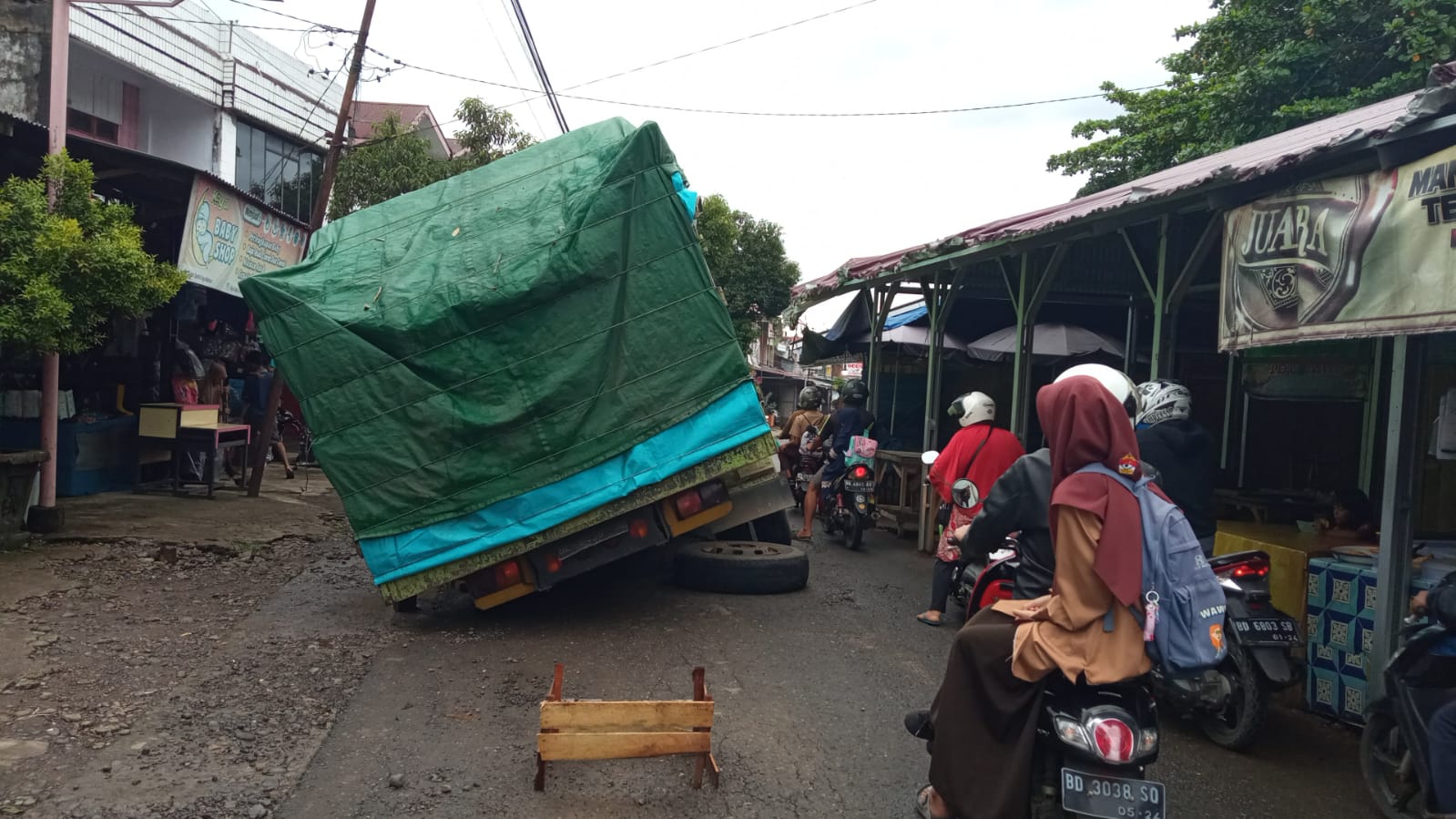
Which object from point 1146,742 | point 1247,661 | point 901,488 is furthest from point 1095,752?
point 901,488

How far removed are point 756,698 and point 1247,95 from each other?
13010 mm

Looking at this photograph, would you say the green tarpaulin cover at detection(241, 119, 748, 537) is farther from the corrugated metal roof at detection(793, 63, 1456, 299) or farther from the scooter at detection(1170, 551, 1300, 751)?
the scooter at detection(1170, 551, 1300, 751)

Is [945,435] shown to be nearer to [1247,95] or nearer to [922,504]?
[922,504]

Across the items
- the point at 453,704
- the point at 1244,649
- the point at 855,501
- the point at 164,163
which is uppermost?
the point at 164,163

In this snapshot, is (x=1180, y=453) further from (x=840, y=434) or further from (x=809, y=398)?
(x=809, y=398)

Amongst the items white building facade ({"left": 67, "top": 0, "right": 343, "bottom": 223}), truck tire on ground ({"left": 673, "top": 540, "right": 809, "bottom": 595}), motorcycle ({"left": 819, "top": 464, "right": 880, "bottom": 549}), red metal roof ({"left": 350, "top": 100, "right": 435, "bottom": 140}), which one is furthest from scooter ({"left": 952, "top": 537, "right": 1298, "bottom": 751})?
red metal roof ({"left": 350, "top": 100, "right": 435, "bottom": 140})

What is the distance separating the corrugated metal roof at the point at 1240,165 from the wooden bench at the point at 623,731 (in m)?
3.76

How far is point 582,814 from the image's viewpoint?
3688 mm

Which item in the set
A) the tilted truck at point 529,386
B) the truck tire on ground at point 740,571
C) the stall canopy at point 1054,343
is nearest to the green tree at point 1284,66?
the stall canopy at point 1054,343

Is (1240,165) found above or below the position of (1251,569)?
above

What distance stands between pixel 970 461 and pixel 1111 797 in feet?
13.5

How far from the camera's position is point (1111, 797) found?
288 cm

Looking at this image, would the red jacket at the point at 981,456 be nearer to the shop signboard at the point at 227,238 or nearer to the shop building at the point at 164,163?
the shop signboard at the point at 227,238

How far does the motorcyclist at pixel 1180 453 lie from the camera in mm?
5285
